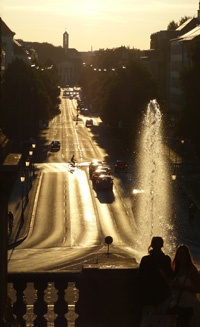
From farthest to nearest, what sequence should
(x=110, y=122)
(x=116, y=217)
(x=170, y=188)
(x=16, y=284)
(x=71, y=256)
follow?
(x=110, y=122), (x=170, y=188), (x=116, y=217), (x=71, y=256), (x=16, y=284)

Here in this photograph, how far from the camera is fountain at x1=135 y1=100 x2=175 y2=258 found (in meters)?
54.1

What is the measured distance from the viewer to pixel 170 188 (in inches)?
2776

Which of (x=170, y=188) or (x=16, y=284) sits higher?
(x=16, y=284)

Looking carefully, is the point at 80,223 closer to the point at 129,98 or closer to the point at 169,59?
the point at 129,98

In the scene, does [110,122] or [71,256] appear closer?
[71,256]

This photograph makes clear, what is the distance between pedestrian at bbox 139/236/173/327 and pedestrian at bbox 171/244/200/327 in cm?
13

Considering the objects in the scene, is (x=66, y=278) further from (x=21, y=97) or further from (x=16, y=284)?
(x=21, y=97)

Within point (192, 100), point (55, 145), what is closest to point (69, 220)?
point (192, 100)

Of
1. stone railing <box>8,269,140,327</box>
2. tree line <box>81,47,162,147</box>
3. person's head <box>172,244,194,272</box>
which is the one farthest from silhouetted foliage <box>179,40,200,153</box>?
person's head <box>172,244,194,272</box>

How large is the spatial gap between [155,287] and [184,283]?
0.41 m

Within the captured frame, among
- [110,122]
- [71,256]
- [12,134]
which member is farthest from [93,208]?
[110,122]

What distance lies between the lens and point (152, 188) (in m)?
71.7

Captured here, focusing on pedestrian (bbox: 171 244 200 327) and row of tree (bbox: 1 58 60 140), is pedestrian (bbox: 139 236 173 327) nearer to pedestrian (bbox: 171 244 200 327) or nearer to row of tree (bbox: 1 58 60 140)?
pedestrian (bbox: 171 244 200 327)

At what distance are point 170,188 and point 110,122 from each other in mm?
42311
